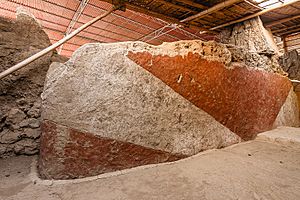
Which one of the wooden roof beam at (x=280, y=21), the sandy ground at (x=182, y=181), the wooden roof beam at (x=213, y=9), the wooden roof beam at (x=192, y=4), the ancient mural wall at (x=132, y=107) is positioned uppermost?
the wooden roof beam at (x=280, y=21)

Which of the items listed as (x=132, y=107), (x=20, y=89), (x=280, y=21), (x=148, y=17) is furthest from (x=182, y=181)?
(x=148, y=17)

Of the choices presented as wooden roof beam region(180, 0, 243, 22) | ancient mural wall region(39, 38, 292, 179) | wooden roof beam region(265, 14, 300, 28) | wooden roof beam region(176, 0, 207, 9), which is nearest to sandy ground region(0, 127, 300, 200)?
→ ancient mural wall region(39, 38, 292, 179)

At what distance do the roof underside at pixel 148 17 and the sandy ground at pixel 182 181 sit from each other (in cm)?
251

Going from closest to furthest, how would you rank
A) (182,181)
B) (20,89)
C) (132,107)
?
1. (182,181)
2. (132,107)
3. (20,89)

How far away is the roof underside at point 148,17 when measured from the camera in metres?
3.13

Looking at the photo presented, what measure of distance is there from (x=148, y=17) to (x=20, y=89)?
466 cm

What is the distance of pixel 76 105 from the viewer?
1.64m

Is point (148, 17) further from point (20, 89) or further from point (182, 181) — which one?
point (182, 181)

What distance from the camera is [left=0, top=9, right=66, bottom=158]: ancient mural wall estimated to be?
2.03 meters

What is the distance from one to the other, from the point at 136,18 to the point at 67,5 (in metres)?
2.03

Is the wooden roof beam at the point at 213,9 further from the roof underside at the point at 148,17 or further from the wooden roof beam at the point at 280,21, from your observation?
the wooden roof beam at the point at 280,21

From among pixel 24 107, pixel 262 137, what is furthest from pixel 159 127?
pixel 262 137

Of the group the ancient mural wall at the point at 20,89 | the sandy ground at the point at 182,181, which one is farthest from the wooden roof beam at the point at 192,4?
the sandy ground at the point at 182,181

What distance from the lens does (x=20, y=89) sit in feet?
6.98
